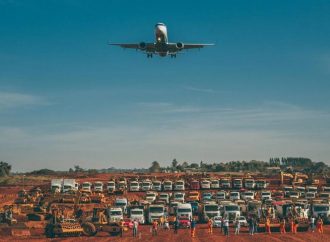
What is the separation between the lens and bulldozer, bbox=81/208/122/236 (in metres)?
34.2

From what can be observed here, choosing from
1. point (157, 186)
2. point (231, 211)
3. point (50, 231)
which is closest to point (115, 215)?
point (50, 231)

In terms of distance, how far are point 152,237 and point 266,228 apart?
26.1ft

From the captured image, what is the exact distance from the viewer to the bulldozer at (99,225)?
112ft

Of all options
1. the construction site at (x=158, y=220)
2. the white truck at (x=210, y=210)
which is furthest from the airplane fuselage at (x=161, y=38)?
the white truck at (x=210, y=210)

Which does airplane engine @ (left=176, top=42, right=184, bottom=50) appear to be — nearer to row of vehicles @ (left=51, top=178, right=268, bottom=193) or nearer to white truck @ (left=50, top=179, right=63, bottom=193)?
white truck @ (left=50, top=179, right=63, bottom=193)

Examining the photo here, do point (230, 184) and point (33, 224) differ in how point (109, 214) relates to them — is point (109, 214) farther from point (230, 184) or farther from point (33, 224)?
point (230, 184)

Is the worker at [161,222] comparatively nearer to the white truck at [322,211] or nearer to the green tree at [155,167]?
the white truck at [322,211]

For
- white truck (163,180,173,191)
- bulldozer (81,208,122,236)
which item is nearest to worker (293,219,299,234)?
bulldozer (81,208,122,236)

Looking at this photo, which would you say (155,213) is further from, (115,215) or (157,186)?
(157,186)

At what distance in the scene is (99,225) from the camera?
35.2m

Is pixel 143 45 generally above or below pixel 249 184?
above

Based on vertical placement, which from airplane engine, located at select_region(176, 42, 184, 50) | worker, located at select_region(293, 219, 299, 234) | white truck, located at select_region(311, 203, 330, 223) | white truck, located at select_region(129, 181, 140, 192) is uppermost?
airplane engine, located at select_region(176, 42, 184, 50)

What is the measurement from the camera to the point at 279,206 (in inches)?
1602

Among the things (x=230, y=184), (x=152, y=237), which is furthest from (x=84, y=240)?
(x=230, y=184)
